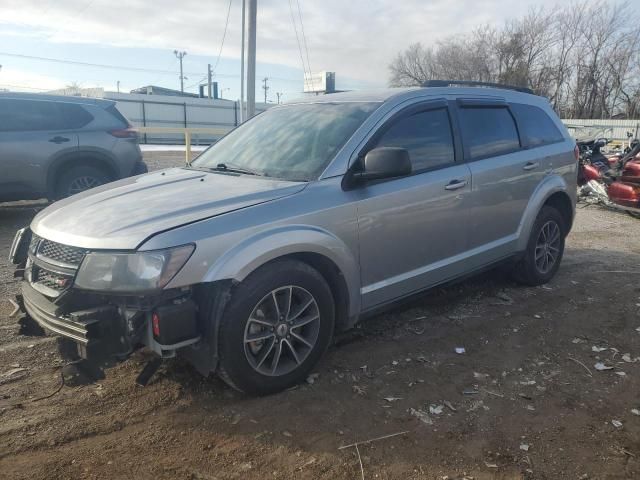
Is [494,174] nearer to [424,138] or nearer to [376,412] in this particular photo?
[424,138]

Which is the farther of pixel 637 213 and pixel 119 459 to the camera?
pixel 637 213

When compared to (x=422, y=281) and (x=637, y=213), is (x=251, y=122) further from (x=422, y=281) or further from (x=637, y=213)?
(x=637, y=213)

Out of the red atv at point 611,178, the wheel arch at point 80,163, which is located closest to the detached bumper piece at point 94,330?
the wheel arch at point 80,163

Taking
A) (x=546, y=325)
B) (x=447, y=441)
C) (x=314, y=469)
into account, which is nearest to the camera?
(x=314, y=469)

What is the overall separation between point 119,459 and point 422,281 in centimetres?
239

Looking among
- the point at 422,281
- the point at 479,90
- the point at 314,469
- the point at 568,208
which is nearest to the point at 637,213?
the point at 568,208

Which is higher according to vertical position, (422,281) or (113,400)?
(422,281)

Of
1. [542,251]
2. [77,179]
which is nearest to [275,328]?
[542,251]

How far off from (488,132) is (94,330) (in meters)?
3.57

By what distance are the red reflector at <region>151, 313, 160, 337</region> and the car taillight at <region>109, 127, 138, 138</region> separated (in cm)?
598

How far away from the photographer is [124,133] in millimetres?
8062

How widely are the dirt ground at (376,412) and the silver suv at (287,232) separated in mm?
338

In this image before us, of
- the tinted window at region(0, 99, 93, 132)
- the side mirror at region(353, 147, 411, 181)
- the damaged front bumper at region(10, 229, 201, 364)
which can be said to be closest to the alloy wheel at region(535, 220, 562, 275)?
the side mirror at region(353, 147, 411, 181)

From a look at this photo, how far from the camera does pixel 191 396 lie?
10.6ft
